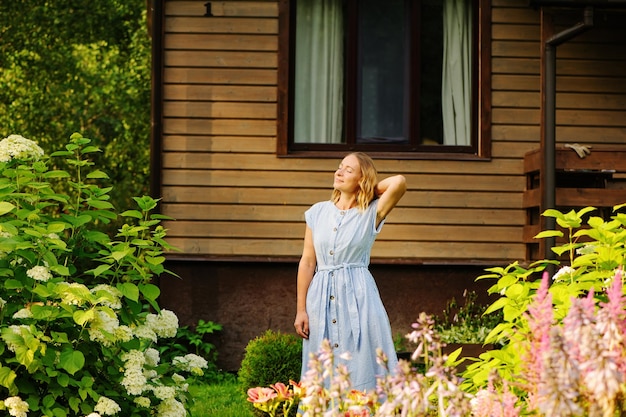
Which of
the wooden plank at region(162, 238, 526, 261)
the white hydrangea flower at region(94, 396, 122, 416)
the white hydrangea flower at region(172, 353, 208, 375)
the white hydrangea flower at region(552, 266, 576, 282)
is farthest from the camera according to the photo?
the wooden plank at region(162, 238, 526, 261)

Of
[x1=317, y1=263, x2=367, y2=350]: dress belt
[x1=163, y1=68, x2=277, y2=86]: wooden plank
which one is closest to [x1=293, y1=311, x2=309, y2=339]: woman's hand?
[x1=317, y1=263, x2=367, y2=350]: dress belt

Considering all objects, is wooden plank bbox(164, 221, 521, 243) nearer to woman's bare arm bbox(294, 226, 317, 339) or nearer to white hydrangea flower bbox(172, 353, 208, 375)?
woman's bare arm bbox(294, 226, 317, 339)

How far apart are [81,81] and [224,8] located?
15.4 metres

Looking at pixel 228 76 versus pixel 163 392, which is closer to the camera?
pixel 163 392

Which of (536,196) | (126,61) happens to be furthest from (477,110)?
(126,61)

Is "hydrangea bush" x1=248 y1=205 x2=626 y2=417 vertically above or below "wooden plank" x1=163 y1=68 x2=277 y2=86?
below

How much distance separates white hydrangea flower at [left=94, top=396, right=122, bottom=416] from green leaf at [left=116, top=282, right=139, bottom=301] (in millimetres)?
434

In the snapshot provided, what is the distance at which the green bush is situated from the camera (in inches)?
260

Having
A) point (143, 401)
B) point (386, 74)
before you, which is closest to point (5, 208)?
point (143, 401)

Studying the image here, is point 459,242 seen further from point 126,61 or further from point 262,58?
point 126,61

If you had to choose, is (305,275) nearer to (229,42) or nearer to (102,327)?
(102,327)

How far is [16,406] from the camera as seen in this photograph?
3.84 metres

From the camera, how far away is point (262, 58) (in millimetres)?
9156

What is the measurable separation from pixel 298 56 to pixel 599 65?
284 cm
